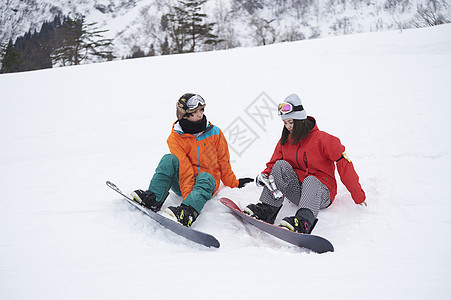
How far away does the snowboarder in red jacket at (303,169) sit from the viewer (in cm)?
218

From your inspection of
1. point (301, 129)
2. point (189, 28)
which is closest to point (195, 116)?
point (301, 129)

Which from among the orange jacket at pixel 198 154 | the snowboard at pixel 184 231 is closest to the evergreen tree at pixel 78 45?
the orange jacket at pixel 198 154

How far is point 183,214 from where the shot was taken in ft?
6.86

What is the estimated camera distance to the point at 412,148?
3350mm

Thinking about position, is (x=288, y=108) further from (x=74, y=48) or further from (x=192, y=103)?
(x=74, y=48)

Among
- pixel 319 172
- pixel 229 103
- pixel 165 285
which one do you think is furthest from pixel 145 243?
pixel 229 103

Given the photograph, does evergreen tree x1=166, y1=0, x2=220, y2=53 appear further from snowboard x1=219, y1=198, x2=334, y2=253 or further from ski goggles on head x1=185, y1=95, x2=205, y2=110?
snowboard x1=219, y1=198, x2=334, y2=253

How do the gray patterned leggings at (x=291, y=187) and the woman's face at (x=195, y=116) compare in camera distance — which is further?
the woman's face at (x=195, y=116)

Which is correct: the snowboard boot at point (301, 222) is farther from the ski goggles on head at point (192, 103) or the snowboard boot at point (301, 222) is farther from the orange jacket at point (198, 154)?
the ski goggles on head at point (192, 103)

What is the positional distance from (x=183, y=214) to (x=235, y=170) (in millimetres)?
1498

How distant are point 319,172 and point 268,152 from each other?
1613mm

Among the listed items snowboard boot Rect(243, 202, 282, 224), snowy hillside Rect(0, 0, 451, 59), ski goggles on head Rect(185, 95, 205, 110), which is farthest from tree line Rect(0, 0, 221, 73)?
snowy hillside Rect(0, 0, 451, 59)

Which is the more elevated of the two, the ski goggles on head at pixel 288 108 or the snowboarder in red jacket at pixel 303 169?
the ski goggles on head at pixel 288 108

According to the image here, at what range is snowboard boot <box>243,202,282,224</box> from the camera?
2.22 metres
